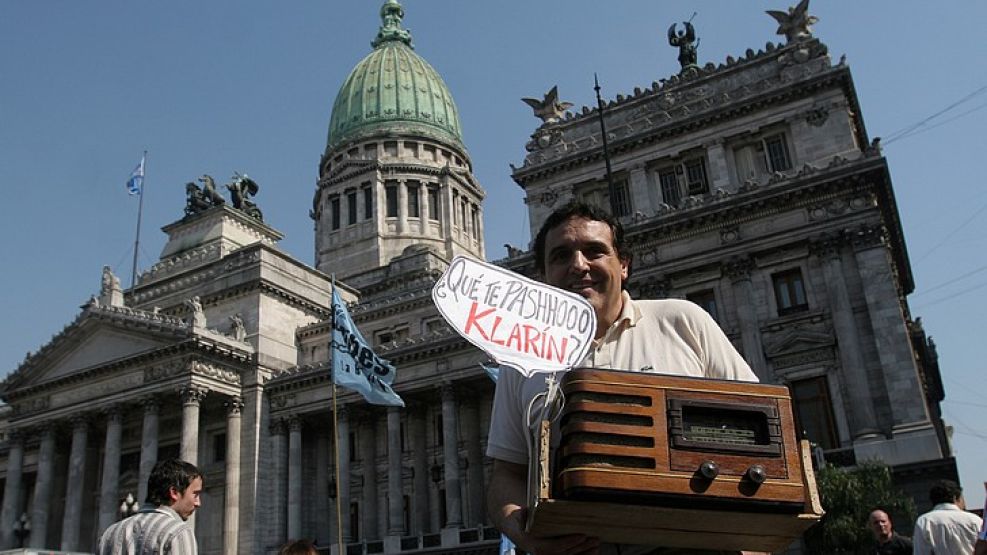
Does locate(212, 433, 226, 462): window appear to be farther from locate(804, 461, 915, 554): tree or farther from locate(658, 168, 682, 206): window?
locate(804, 461, 915, 554): tree

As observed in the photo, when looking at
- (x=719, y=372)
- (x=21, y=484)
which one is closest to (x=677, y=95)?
(x=719, y=372)

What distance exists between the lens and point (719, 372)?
3.54 meters

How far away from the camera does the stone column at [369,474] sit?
43094 millimetres

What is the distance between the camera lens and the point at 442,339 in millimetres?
41875

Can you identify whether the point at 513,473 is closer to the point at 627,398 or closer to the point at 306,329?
the point at 627,398

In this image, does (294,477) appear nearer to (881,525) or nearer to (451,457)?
(451,457)

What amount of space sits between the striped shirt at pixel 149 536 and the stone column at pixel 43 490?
45.9 metres

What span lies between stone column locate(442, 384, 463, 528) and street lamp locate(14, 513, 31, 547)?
23.2 metres

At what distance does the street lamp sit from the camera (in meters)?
45.6

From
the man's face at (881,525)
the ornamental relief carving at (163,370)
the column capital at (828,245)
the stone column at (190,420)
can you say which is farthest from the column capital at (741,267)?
the ornamental relief carving at (163,370)

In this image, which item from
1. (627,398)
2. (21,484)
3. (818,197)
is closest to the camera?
(627,398)

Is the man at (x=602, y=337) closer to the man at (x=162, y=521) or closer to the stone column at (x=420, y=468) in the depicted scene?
the man at (x=162, y=521)

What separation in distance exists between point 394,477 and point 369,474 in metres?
3.19

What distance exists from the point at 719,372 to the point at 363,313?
1863 inches
